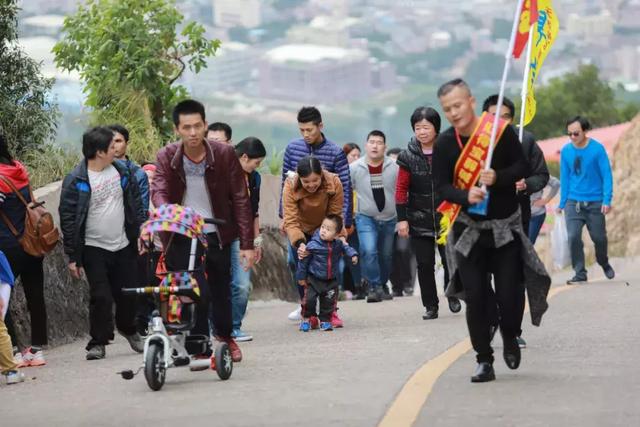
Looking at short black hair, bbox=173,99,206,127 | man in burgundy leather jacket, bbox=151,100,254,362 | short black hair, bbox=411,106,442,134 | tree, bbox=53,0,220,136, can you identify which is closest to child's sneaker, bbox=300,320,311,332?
short black hair, bbox=411,106,442,134

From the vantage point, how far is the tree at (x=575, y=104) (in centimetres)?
10112

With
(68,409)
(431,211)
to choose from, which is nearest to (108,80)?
(431,211)

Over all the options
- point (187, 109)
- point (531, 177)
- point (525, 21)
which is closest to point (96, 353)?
point (187, 109)

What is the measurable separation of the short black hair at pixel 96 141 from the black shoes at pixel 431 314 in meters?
3.73

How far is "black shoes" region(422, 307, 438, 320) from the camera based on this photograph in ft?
48.1

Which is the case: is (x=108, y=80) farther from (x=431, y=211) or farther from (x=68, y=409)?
(x=68, y=409)

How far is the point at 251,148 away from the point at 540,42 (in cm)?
265

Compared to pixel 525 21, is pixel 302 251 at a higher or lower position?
lower

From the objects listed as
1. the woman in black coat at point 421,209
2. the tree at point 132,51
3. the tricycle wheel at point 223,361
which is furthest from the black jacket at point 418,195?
the tree at point 132,51

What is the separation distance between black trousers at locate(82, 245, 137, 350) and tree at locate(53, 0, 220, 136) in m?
9.26

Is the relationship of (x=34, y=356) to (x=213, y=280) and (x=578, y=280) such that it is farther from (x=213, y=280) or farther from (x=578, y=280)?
(x=578, y=280)

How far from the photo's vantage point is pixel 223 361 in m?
10.2

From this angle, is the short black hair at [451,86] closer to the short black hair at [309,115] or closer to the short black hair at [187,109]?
the short black hair at [187,109]

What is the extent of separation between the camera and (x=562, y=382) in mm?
9453
